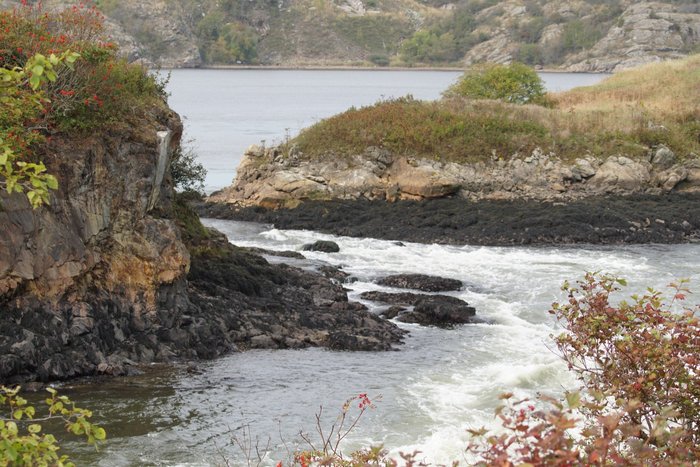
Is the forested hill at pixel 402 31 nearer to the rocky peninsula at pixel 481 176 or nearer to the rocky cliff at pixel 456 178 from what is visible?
the rocky peninsula at pixel 481 176

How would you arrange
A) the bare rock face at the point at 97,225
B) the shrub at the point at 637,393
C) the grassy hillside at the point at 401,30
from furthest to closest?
the grassy hillside at the point at 401,30
the bare rock face at the point at 97,225
the shrub at the point at 637,393

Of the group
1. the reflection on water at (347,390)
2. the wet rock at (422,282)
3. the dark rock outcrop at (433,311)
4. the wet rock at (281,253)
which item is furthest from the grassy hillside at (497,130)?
the dark rock outcrop at (433,311)

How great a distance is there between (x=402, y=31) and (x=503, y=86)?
131 meters

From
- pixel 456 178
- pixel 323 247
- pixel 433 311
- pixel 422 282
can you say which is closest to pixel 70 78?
pixel 433 311

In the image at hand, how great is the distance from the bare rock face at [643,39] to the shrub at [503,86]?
89142 millimetres

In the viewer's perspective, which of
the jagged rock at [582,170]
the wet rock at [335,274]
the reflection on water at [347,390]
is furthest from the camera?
the jagged rock at [582,170]

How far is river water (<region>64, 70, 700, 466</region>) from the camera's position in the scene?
14.9 m

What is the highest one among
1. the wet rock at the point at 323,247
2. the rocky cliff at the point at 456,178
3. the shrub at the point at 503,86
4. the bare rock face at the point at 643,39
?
the bare rock face at the point at 643,39

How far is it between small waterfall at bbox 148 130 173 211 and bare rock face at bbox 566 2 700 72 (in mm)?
124093

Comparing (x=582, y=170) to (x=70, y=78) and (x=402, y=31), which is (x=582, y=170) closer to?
(x=70, y=78)

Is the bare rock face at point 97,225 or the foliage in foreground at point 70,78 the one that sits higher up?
the foliage in foreground at point 70,78

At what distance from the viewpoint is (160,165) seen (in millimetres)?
20828

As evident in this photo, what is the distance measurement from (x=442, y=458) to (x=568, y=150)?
29365mm

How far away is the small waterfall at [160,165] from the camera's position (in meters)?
20.5
